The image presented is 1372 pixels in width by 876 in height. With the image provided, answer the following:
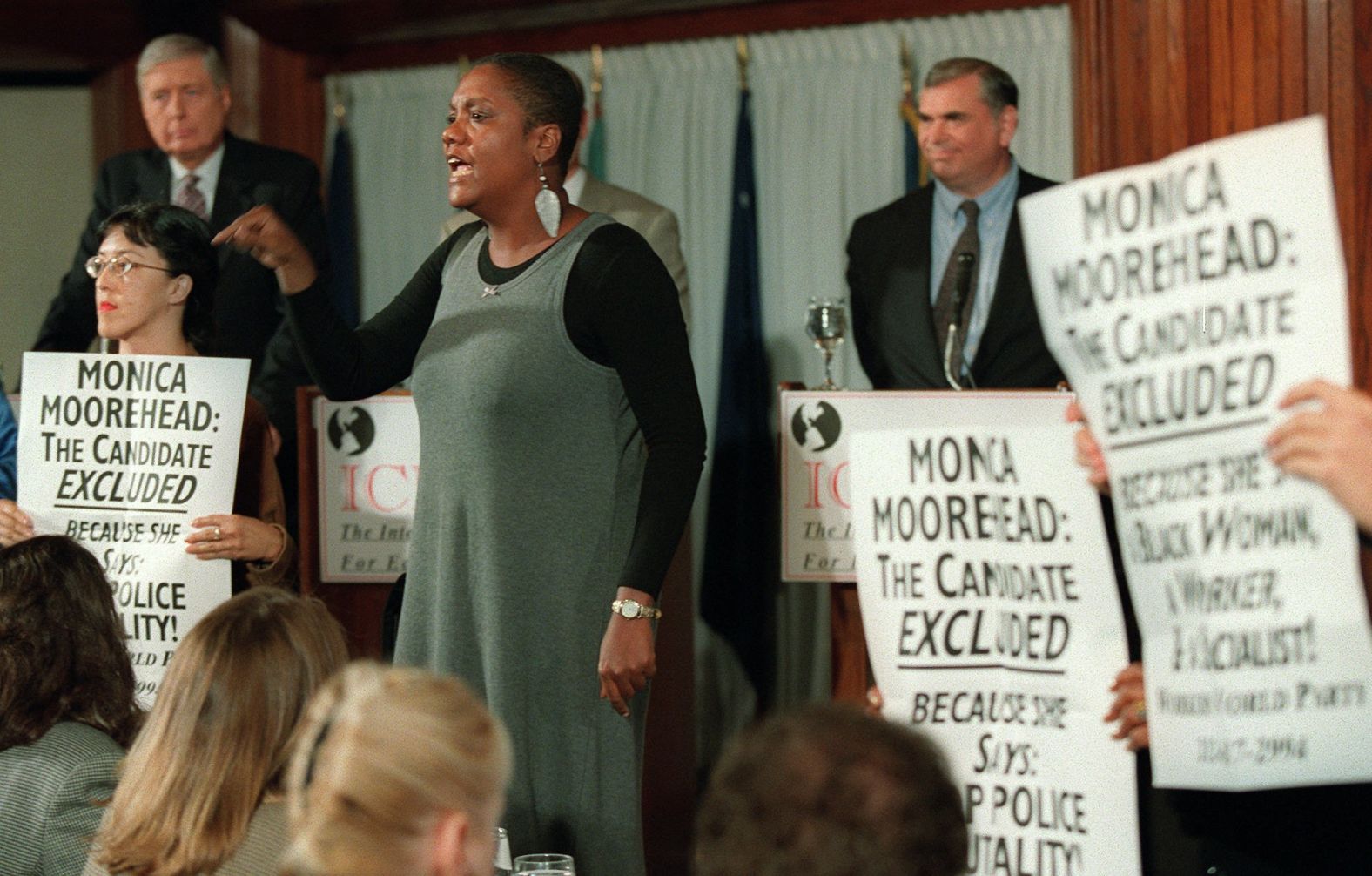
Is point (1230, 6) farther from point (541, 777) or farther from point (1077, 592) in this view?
point (541, 777)

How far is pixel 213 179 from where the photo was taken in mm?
4953

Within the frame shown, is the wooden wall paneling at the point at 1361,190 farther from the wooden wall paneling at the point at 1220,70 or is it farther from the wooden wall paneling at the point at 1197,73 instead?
the wooden wall paneling at the point at 1197,73

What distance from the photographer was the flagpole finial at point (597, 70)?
21.8 ft

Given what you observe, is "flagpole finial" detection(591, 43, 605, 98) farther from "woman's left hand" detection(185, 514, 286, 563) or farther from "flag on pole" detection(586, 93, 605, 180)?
"woman's left hand" detection(185, 514, 286, 563)

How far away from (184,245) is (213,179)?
→ 1.23 meters

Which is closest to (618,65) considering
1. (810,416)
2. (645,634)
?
(810,416)

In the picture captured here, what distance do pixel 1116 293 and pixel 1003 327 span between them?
2055mm

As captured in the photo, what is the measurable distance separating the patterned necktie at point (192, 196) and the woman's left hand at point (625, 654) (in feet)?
8.35

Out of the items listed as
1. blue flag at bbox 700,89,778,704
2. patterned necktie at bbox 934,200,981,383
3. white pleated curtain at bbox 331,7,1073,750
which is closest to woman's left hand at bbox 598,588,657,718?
patterned necktie at bbox 934,200,981,383

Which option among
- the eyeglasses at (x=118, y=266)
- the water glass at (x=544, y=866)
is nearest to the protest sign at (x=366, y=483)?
the eyeglasses at (x=118, y=266)

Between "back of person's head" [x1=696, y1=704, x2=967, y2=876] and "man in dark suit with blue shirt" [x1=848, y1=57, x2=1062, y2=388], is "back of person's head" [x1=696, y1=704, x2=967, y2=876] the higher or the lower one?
the lower one

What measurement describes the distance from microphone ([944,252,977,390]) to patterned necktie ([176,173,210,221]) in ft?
6.98

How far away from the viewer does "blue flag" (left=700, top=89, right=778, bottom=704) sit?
6.21m

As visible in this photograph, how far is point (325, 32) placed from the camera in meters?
6.84
